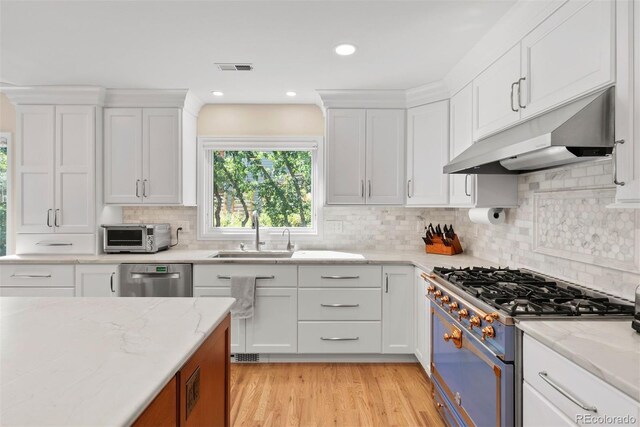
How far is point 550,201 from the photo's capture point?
2.11m

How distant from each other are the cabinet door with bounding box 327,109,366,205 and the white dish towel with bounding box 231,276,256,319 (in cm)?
103

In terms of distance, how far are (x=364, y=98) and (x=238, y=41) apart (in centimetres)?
134

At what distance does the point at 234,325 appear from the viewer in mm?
2982

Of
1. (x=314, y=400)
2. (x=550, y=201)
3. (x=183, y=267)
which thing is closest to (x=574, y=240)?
(x=550, y=201)

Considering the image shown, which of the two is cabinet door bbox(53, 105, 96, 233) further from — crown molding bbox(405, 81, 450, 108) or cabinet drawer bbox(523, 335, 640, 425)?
cabinet drawer bbox(523, 335, 640, 425)

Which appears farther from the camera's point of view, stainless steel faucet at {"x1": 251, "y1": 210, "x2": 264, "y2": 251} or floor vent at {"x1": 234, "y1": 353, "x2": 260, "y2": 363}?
stainless steel faucet at {"x1": 251, "y1": 210, "x2": 264, "y2": 251}

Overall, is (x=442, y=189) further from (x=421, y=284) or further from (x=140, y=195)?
(x=140, y=195)

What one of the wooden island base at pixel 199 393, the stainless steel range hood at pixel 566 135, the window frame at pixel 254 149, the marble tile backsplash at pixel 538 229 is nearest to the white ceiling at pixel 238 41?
the window frame at pixel 254 149

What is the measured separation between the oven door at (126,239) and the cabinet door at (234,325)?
0.72m

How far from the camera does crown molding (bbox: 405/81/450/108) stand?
304cm

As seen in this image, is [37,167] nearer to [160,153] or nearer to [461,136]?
[160,153]

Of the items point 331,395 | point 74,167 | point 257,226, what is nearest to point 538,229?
point 331,395

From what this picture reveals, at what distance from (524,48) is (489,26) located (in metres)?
0.34

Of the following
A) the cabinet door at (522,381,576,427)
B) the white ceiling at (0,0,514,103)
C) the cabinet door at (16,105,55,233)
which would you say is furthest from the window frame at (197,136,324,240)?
the cabinet door at (522,381,576,427)
